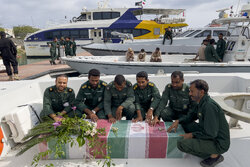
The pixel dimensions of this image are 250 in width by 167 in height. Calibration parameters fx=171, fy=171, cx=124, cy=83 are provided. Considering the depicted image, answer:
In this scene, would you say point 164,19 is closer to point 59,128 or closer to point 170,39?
point 170,39

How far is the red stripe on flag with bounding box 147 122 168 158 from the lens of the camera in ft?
6.06

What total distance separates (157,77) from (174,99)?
108cm

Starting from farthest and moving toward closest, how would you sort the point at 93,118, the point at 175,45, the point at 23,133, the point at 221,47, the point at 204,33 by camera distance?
the point at 204,33, the point at 175,45, the point at 221,47, the point at 93,118, the point at 23,133

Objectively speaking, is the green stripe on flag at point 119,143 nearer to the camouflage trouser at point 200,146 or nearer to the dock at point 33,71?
the camouflage trouser at point 200,146

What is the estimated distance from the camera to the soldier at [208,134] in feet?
5.08

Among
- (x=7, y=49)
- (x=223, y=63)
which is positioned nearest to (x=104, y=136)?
(x=7, y=49)

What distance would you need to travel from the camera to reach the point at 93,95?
8.46ft

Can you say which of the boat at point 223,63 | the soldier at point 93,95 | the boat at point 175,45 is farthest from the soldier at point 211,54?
the soldier at point 93,95

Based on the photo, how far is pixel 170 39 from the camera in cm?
952

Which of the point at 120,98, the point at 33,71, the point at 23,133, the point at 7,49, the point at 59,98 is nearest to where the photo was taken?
the point at 23,133

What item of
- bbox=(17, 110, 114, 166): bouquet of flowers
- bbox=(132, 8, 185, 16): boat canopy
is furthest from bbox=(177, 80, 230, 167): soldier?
bbox=(132, 8, 185, 16): boat canopy

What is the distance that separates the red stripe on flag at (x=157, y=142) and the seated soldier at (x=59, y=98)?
1072 millimetres

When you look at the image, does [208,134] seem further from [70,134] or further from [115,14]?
[115,14]

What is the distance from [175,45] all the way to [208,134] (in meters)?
8.24
